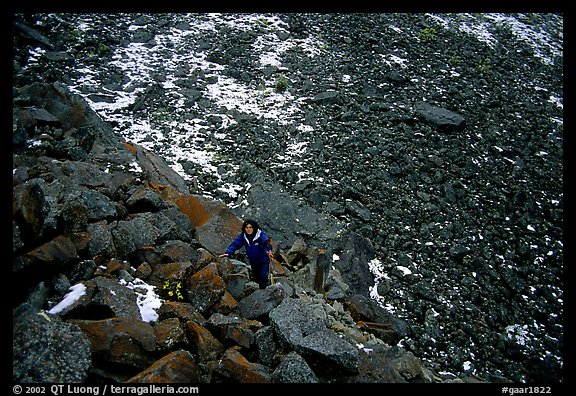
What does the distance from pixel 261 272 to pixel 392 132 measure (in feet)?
33.9

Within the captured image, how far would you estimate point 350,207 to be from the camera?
39.8 ft

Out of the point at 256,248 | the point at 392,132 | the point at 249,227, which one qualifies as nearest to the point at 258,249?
the point at 256,248

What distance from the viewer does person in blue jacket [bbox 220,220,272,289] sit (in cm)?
688

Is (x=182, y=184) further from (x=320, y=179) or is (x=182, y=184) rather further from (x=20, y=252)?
(x=20, y=252)

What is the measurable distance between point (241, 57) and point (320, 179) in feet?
30.5

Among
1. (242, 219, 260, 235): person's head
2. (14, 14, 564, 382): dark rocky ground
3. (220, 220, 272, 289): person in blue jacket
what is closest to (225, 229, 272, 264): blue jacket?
(220, 220, 272, 289): person in blue jacket

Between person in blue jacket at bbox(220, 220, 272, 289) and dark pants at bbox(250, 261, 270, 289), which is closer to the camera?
person in blue jacket at bbox(220, 220, 272, 289)

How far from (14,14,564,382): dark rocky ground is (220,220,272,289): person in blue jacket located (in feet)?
12.3

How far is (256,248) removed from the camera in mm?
6906

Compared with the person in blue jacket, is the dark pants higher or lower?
lower

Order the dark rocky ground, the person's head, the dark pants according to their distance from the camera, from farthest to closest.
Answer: the dark rocky ground → the dark pants → the person's head

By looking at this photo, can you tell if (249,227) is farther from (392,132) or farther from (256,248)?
(392,132)

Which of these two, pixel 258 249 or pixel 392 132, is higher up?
pixel 258 249

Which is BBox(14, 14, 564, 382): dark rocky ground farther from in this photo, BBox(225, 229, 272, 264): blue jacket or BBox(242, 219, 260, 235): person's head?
BBox(242, 219, 260, 235): person's head
